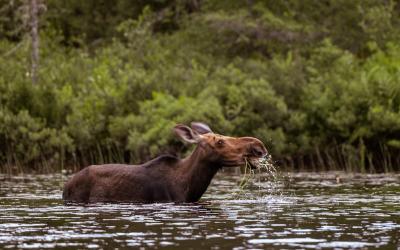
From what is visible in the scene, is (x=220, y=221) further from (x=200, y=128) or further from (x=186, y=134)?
(x=200, y=128)

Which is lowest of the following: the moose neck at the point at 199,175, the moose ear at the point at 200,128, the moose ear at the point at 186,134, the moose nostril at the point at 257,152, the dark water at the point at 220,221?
the dark water at the point at 220,221

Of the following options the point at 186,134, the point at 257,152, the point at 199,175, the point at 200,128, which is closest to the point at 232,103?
the point at 200,128

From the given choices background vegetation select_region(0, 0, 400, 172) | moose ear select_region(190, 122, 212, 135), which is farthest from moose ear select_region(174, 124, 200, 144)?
background vegetation select_region(0, 0, 400, 172)

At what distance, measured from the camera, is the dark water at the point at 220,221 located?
44.2 feet

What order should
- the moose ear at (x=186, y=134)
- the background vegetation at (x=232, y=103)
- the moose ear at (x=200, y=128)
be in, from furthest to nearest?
the background vegetation at (x=232, y=103), the moose ear at (x=200, y=128), the moose ear at (x=186, y=134)

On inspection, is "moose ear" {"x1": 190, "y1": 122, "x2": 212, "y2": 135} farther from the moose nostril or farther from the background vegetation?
the background vegetation

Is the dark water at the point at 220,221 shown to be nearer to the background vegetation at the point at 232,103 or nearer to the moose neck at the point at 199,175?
the moose neck at the point at 199,175

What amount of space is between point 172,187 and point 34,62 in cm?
2392

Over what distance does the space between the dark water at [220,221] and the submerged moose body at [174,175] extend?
0.55 meters

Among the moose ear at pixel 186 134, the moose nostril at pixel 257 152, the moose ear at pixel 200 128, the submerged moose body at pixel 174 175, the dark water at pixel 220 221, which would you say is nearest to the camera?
the dark water at pixel 220 221

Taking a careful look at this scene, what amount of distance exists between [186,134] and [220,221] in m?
4.11

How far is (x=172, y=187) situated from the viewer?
20.0 m

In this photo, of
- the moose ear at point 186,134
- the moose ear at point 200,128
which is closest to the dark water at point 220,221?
the moose ear at point 186,134

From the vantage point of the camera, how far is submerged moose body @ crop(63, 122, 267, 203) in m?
19.8
